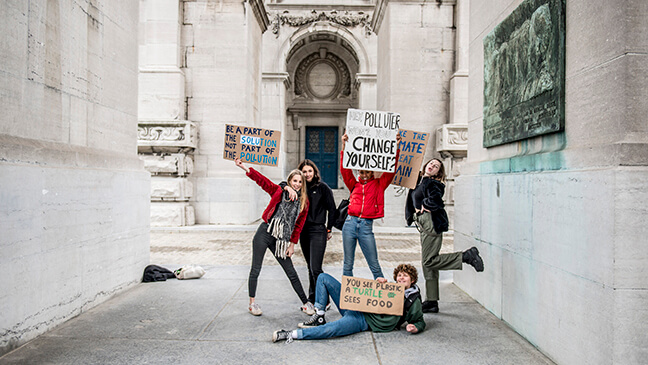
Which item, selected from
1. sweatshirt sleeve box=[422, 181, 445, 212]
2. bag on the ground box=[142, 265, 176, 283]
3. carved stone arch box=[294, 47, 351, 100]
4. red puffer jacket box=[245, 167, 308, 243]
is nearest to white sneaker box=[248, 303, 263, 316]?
red puffer jacket box=[245, 167, 308, 243]

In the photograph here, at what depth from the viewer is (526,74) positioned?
4289 mm

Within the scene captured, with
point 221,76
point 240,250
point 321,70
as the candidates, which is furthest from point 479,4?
point 321,70

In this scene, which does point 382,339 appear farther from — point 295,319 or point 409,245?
point 409,245

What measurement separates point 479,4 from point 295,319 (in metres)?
4.78

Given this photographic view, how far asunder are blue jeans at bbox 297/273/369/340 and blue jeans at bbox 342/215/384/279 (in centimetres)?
60

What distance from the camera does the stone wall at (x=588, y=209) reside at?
2967 mm

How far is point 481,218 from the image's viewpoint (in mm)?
5461

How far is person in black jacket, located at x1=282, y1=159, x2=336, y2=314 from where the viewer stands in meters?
5.18

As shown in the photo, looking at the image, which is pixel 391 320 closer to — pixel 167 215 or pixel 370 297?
pixel 370 297

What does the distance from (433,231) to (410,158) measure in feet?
3.70

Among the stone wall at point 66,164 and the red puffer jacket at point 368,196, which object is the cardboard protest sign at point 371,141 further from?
the stone wall at point 66,164

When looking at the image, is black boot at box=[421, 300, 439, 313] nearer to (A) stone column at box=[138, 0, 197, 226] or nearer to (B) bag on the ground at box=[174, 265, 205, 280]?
(B) bag on the ground at box=[174, 265, 205, 280]

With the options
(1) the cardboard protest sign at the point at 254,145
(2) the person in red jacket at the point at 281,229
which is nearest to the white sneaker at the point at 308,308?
(2) the person in red jacket at the point at 281,229

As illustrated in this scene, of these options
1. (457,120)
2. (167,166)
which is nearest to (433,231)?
(457,120)
